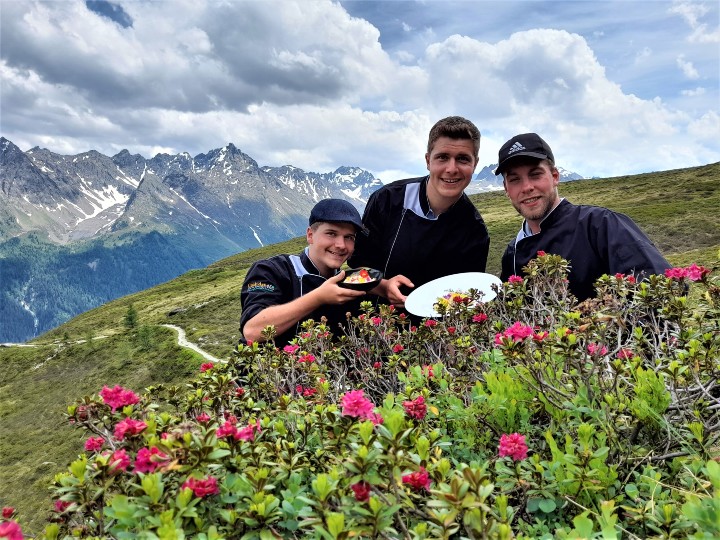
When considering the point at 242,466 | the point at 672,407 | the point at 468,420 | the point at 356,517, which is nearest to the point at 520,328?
the point at 468,420

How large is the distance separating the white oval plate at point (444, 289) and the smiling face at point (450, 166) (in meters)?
1.54

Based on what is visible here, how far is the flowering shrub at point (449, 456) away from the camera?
1930 millimetres

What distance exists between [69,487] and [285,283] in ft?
15.5

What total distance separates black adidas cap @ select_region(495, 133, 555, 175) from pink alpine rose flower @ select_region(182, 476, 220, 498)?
212 inches

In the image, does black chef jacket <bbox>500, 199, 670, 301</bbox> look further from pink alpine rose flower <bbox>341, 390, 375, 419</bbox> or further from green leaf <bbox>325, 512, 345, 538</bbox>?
green leaf <bbox>325, 512, 345, 538</bbox>

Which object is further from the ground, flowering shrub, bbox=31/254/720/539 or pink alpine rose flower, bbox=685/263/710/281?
pink alpine rose flower, bbox=685/263/710/281

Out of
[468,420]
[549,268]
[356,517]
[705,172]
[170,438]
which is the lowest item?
[468,420]

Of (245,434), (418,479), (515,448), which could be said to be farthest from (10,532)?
(515,448)

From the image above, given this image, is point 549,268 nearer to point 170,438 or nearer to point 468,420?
point 468,420

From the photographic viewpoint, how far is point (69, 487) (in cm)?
220

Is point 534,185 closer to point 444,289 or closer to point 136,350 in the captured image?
point 444,289

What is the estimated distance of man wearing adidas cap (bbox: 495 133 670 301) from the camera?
5465mm

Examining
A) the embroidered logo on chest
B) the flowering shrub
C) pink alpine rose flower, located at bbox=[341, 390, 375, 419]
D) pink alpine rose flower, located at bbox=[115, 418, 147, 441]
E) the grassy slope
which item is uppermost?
the embroidered logo on chest

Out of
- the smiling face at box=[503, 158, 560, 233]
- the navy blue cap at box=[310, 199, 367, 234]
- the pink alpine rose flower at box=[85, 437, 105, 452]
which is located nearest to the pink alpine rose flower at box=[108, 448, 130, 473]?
the pink alpine rose flower at box=[85, 437, 105, 452]
